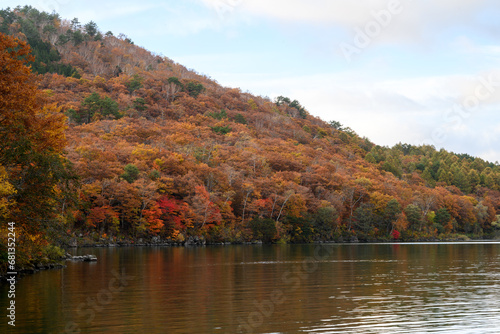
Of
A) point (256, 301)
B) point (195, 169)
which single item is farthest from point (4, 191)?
point (195, 169)

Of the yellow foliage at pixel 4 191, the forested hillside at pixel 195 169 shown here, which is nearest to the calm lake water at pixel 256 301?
the yellow foliage at pixel 4 191

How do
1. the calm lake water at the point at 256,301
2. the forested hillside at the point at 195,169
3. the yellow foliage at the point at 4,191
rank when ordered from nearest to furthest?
1. the calm lake water at the point at 256,301
2. the yellow foliage at the point at 4,191
3. the forested hillside at the point at 195,169

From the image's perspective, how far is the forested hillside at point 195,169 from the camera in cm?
6366

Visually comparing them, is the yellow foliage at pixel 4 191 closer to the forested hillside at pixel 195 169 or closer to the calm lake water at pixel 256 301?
the forested hillside at pixel 195 169

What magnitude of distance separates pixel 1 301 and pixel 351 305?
43.9 feet

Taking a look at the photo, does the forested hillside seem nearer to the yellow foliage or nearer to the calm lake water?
the yellow foliage

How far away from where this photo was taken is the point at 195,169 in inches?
3140

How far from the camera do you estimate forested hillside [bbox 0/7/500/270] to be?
6366 cm

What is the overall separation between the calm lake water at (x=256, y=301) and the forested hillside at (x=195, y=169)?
16.1 ft

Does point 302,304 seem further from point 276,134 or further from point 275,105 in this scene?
point 275,105

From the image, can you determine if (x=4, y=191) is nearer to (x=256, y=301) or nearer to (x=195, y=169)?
(x=256, y=301)

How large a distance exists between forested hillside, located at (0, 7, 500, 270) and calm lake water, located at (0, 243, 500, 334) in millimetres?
4908

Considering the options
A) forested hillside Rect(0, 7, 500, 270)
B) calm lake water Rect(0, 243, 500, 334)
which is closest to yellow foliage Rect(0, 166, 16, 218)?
forested hillside Rect(0, 7, 500, 270)

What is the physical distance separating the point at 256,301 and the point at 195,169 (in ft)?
199
